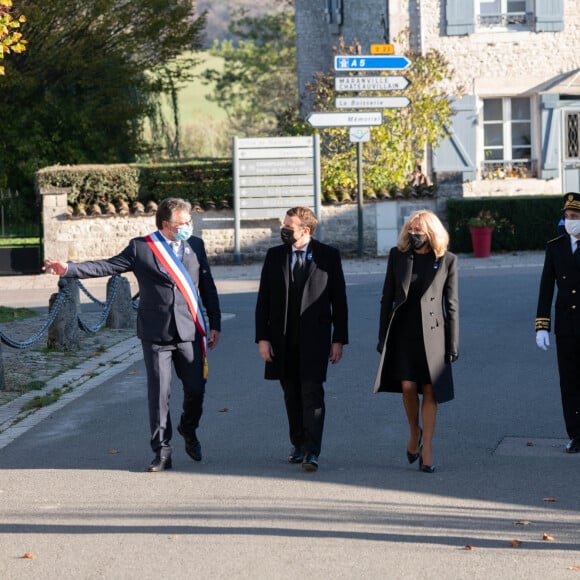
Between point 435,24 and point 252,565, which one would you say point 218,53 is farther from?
point 252,565

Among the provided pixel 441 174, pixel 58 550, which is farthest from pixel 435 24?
pixel 58 550

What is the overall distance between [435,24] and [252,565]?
24404 mm

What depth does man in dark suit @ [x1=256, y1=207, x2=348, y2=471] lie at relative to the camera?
7637 mm

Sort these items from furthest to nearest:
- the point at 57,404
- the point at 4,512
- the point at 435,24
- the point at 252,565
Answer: the point at 435,24 < the point at 57,404 < the point at 4,512 < the point at 252,565

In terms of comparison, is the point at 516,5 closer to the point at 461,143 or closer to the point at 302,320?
the point at 461,143

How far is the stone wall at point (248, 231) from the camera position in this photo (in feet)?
79.5

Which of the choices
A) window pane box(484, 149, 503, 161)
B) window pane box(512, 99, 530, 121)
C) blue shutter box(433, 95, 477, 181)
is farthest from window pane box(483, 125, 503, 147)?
blue shutter box(433, 95, 477, 181)

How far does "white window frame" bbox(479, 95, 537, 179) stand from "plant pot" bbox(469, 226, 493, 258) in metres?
5.43

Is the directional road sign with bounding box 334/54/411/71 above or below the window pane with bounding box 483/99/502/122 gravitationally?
above

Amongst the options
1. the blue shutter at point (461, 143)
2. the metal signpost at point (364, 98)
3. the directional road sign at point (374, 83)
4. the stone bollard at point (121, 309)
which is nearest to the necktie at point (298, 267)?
the stone bollard at point (121, 309)

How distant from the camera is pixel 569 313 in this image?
8.02 m

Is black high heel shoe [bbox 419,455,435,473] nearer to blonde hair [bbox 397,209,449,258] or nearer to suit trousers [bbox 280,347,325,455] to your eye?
suit trousers [bbox 280,347,325,455]

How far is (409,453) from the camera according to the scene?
7.67 metres

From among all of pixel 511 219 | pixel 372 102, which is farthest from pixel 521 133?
pixel 372 102
